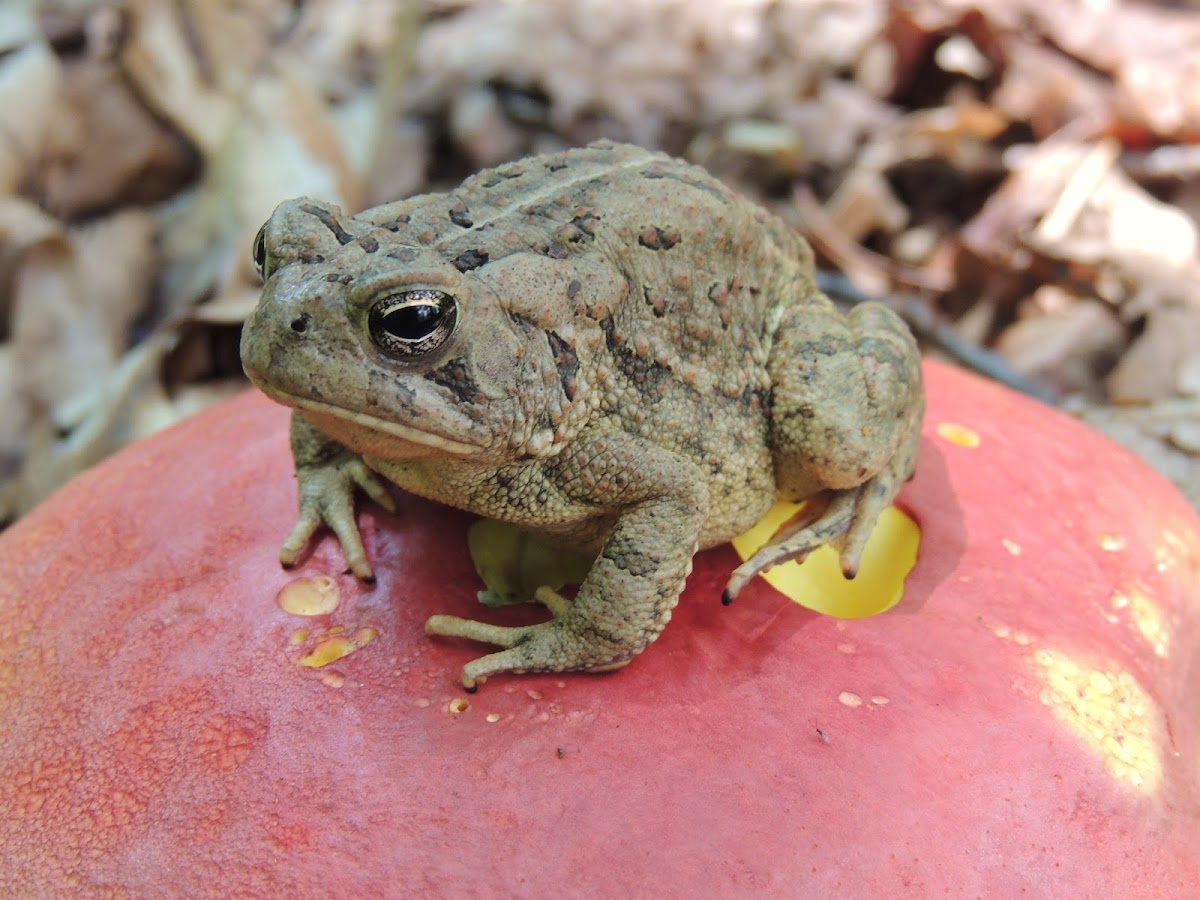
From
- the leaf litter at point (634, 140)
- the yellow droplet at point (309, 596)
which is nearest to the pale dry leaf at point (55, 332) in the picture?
the leaf litter at point (634, 140)

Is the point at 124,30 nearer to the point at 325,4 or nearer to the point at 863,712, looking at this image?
the point at 325,4

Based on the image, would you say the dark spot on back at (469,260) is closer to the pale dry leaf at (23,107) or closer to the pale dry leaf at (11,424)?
the pale dry leaf at (11,424)

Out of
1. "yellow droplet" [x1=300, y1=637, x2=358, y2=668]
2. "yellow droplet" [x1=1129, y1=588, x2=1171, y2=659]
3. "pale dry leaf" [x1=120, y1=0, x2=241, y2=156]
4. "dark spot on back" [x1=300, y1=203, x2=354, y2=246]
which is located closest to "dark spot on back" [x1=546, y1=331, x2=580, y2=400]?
"dark spot on back" [x1=300, y1=203, x2=354, y2=246]

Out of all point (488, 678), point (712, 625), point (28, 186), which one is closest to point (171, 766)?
point (488, 678)

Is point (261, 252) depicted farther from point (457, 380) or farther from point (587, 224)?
point (587, 224)

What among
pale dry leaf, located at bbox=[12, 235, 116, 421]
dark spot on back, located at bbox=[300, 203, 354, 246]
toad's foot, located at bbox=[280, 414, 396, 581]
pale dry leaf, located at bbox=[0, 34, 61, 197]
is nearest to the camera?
dark spot on back, located at bbox=[300, 203, 354, 246]

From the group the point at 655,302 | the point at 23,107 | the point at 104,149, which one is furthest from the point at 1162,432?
the point at 23,107

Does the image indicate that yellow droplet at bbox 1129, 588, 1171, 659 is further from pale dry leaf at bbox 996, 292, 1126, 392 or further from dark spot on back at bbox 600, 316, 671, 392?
pale dry leaf at bbox 996, 292, 1126, 392
